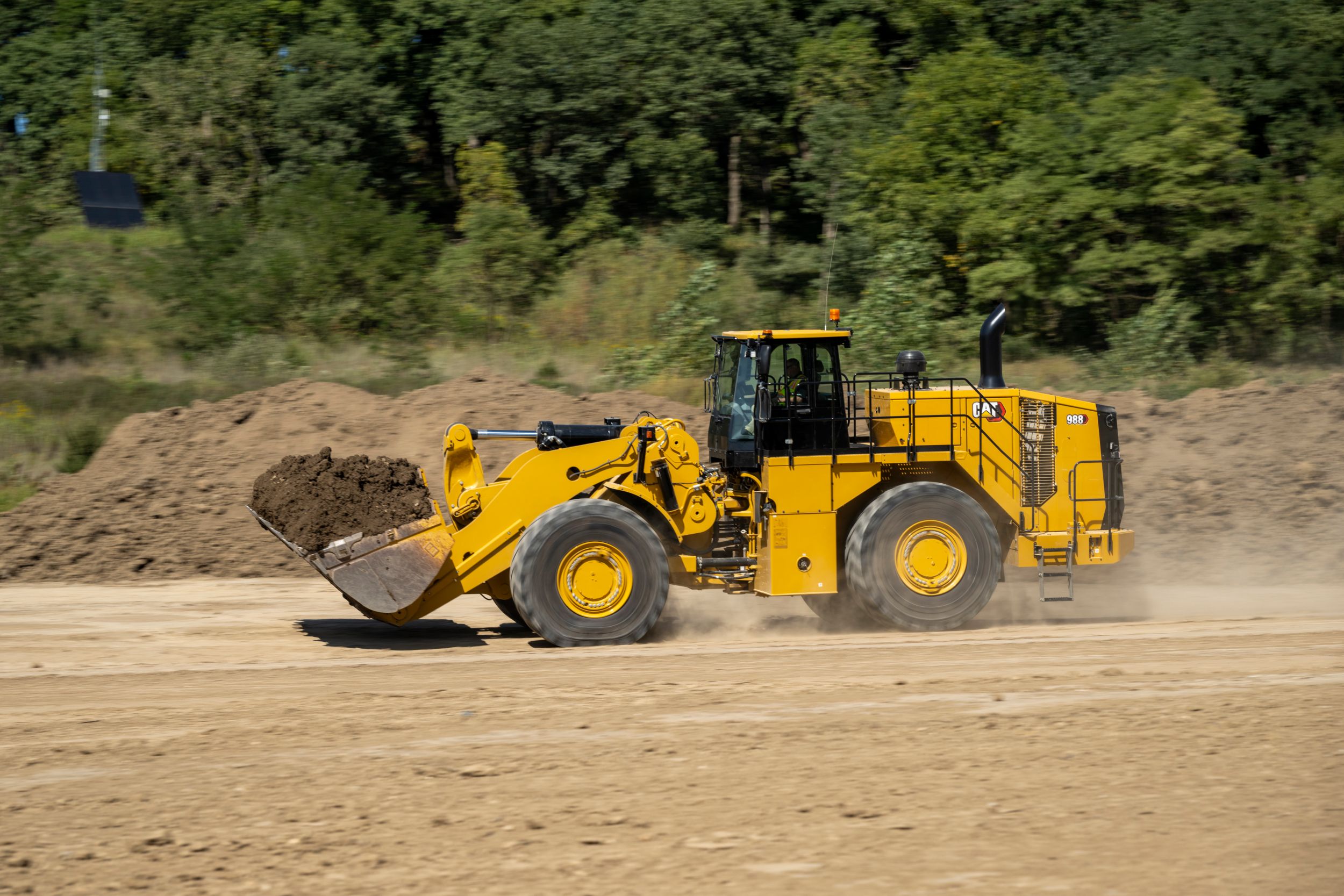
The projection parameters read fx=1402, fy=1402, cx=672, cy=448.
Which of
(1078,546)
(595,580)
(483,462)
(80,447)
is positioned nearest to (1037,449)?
(1078,546)

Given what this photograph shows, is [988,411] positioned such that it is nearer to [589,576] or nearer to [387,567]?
[589,576]

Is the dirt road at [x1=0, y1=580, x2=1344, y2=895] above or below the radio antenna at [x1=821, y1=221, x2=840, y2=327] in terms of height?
below

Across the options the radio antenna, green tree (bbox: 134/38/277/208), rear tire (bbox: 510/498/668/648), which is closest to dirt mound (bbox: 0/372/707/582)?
rear tire (bbox: 510/498/668/648)

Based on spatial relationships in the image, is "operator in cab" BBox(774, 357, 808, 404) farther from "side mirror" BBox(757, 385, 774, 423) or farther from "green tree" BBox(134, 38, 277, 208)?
"green tree" BBox(134, 38, 277, 208)

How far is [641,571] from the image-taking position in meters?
11.5

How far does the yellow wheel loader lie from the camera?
11336mm

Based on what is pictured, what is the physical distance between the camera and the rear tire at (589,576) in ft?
36.8

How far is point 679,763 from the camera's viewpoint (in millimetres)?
7965

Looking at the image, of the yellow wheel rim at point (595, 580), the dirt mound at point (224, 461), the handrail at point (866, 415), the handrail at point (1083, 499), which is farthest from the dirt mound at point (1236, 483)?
the yellow wheel rim at point (595, 580)

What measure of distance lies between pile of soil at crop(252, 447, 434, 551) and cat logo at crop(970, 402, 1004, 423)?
194 inches

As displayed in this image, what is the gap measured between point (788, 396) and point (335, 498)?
4.06 m

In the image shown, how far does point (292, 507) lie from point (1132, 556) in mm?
10158

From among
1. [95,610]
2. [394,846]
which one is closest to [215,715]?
[394,846]

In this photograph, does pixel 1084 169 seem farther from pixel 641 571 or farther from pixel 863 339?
pixel 641 571
